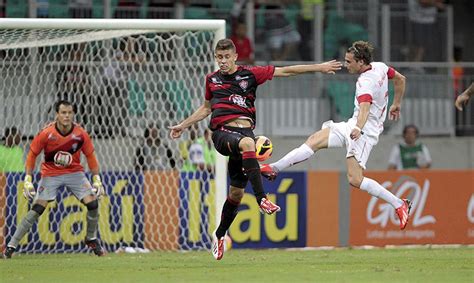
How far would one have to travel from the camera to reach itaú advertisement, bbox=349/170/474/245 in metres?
18.6

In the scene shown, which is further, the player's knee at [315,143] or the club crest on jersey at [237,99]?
the player's knee at [315,143]

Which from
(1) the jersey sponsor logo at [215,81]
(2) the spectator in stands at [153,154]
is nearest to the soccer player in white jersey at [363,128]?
(1) the jersey sponsor logo at [215,81]

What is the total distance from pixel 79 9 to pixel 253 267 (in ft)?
29.8

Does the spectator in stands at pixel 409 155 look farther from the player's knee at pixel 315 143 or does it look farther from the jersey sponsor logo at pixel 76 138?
the jersey sponsor logo at pixel 76 138

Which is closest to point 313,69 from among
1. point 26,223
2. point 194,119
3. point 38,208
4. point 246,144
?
point 246,144

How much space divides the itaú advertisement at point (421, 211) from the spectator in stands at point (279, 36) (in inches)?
154

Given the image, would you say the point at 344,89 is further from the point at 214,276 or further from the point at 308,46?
the point at 214,276

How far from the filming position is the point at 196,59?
61.1 ft

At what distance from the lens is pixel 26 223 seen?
15680 millimetres

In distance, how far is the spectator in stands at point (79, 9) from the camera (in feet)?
67.7

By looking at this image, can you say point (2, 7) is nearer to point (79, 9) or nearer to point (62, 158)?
point (79, 9)

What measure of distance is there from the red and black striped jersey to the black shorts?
0.44ft

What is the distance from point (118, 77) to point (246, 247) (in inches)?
122

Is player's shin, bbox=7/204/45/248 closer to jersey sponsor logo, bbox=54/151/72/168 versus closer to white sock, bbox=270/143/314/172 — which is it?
jersey sponsor logo, bbox=54/151/72/168
